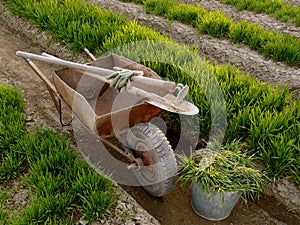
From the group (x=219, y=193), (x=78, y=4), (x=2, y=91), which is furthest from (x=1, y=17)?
(x=219, y=193)

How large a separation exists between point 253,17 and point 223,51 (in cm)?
126

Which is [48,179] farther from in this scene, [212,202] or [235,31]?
[235,31]

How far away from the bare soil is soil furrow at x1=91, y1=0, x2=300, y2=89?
26mm

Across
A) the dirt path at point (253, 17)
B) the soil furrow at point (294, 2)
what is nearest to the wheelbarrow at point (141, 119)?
the dirt path at point (253, 17)

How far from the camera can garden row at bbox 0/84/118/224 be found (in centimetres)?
232

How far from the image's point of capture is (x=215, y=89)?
3199mm

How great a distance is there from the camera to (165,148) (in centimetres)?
241

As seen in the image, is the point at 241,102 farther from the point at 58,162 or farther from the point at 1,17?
the point at 1,17

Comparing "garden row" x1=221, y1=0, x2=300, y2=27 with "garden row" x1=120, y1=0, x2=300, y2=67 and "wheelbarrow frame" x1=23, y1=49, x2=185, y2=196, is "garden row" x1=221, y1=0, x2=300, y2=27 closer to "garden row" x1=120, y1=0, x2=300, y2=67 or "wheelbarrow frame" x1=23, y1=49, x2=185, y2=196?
"garden row" x1=120, y1=0, x2=300, y2=67

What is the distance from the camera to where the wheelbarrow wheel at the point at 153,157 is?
2.41 m

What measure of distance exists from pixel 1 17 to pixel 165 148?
4.42 m

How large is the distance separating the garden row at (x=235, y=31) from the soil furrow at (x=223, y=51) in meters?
0.08

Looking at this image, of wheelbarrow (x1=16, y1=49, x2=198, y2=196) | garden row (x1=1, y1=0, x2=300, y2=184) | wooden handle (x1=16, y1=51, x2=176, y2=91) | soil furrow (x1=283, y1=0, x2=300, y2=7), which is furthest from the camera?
soil furrow (x1=283, y1=0, x2=300, y2=7)

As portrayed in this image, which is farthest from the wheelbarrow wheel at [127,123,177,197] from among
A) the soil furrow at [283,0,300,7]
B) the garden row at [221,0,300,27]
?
the soil furrow at [283,0,300,7]
